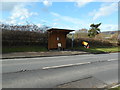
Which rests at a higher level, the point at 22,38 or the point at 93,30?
the point at 93,30

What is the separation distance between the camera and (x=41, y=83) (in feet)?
16.5

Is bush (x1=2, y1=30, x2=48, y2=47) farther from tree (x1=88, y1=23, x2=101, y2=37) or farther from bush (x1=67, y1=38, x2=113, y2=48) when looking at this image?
tree (x1=88, y1=23, x2=101, y2=37)

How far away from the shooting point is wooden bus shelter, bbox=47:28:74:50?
17.1 meters

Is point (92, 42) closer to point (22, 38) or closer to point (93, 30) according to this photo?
point (93, 30)

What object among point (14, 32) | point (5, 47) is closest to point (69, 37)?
point (14, 32)

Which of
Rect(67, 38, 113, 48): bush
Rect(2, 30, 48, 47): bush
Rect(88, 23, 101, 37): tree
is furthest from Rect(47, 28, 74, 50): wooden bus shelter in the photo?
Rect(88, 23, 101, 37): tree

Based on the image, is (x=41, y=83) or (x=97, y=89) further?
(x=41, y=83)

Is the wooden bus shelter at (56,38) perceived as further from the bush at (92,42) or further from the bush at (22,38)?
the bush at (92,42)

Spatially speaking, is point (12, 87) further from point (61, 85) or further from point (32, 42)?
point (32, 42)

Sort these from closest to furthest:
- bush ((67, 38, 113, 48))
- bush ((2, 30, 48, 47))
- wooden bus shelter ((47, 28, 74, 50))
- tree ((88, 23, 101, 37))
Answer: bush ((2, 30, 48, 47)) → wooden bus shelter ((47, 28, 74, 50)) → bush ((67, 38, 113, 48)) → tree ((88, 23, 101, 37))

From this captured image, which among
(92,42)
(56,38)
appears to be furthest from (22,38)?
(92,42)

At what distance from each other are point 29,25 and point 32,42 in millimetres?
2684

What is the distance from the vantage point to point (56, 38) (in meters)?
17.6

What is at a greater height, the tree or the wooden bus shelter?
the tree
